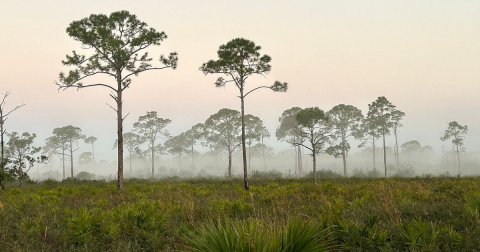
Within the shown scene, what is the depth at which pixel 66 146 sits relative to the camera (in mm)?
62750

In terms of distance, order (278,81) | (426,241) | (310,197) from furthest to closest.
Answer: (278,81)
(310,197)
(426,241)

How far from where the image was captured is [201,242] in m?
2.41

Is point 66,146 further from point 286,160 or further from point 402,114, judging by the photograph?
point 286,160

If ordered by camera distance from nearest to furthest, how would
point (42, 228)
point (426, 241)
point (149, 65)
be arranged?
point (426, 241) < point (42, 228) < point (149, 65)

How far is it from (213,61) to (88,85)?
8826 millimetres

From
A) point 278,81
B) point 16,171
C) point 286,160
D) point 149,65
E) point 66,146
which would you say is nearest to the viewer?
point 149,65

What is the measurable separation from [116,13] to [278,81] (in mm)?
12304

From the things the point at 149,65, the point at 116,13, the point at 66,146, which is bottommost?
the point at 66,146

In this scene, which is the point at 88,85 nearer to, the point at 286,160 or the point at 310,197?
the point at 310,197

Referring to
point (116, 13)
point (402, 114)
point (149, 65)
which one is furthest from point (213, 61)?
point (402, 114)

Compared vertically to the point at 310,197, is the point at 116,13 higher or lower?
higher

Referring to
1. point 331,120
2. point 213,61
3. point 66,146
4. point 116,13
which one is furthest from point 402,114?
point 66,146

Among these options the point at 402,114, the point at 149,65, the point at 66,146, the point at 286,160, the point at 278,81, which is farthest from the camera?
the point at 286,160

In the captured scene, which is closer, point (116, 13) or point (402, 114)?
point (116, 13)
